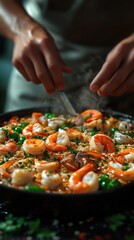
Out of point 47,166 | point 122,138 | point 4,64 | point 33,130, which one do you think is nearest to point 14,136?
point 33,130

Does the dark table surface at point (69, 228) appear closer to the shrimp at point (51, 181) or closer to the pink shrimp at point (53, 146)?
the shrimp at point (51, 181)

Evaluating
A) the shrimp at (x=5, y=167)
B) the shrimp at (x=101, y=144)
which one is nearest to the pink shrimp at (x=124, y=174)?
the shrimp at (x=101, y=144)

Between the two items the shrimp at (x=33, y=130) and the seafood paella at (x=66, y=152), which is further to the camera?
the shrimp at (x=33, y=130)

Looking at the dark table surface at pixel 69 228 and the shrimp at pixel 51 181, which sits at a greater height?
the shrimp at pixel 51 181

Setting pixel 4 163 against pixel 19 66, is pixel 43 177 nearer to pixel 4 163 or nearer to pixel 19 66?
pixel 4 163

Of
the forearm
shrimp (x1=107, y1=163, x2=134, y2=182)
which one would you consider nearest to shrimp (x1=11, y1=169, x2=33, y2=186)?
shrimp (x1=107, y1=163, x2=134, y2=182)

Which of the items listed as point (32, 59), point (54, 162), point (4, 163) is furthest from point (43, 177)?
point (32, 59)

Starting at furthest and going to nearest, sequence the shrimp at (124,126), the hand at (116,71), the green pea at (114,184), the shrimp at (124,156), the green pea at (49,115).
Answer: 1. the green pea at (49,115)
2. the shrimp at (124,126)
3. the hand at (116,71)
4. the shrimp at (124,156)
5. the green pea at (114,184)
